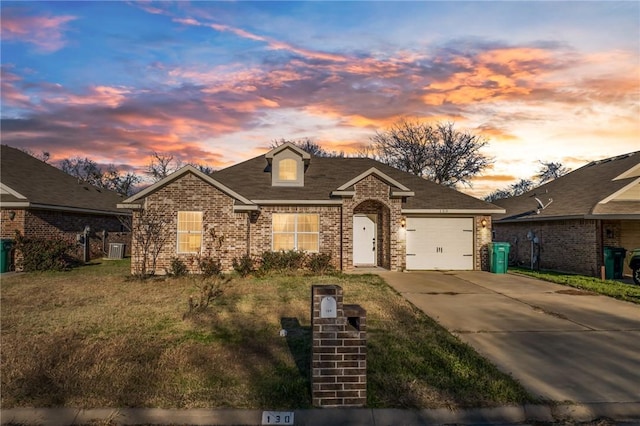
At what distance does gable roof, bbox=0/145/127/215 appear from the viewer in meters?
16.6

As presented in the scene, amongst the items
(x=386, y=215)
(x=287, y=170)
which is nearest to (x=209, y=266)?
(x=287, y=170)

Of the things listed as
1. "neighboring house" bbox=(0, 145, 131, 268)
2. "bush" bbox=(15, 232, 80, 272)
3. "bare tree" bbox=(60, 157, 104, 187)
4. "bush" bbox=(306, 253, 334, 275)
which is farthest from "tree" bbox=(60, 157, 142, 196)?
"bush" bbox=(306, 253, 334, 275)

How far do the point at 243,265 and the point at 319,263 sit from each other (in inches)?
116

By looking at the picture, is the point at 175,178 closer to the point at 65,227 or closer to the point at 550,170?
the point at 65,227

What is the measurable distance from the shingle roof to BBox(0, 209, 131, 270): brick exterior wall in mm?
7193

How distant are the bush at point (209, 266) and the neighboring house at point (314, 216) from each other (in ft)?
0.90

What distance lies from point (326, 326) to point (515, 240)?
20.2 meters

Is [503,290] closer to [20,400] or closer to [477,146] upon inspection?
[20,400]

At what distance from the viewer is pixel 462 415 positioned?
4.43m

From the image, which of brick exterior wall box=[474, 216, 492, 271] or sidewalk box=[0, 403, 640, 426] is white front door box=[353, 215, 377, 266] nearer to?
brick exterior wall box=[474, 216, 492, 271]

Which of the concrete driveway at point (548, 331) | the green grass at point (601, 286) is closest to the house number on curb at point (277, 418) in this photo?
the concrete driveway at point (548, 331)

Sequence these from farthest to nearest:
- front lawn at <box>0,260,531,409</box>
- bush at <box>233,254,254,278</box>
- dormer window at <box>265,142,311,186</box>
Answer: dormer window at <box>265,142,311,186</box>, bush at <box>233,254,254,278</box>, front lawn at <box>0,260,531,409</box>

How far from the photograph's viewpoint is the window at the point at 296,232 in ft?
55.2

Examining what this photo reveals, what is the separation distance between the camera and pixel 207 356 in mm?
6148
